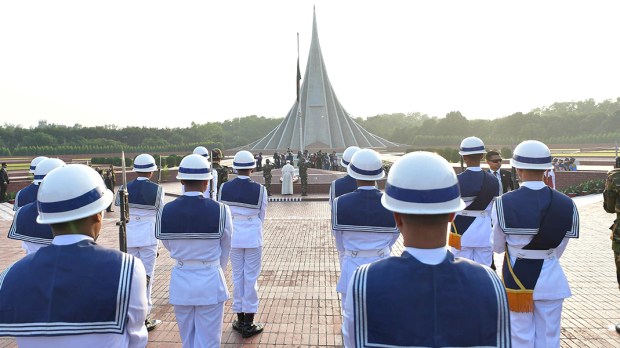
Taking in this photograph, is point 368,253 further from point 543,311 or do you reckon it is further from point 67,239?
point 67,239

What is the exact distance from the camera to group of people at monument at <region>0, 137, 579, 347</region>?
1.62 metres

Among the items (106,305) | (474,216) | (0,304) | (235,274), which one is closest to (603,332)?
(474,216)

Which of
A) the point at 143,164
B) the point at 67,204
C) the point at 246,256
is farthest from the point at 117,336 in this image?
the point at 143,164

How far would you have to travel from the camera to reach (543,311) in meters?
3.39

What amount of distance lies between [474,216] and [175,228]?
3.38 metres

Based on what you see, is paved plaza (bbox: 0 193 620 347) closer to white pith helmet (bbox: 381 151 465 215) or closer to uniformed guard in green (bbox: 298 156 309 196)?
white pith helmet (bbox: 381 151 465 215)

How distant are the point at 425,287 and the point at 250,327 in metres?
3.57

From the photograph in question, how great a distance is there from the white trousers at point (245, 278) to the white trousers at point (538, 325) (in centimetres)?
264

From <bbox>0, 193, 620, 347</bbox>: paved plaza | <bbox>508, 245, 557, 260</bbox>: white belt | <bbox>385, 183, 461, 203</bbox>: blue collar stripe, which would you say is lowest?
<bbox>0, 193, 620, 347</bbox>: paved plaza

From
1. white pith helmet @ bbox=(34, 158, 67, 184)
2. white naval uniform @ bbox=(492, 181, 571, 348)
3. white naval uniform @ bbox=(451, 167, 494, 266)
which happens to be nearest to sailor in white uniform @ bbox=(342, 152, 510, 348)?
white naval uniform @ bbox=(492, 181, 571, 348)

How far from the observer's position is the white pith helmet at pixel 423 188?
1.63 meters

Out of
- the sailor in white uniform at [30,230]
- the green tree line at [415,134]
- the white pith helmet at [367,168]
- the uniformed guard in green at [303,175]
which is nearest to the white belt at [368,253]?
the white pith helmet at [367,168]

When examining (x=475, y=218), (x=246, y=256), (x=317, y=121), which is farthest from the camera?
(x=317, y=121)

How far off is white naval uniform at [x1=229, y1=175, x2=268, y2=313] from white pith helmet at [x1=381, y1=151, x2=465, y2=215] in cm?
342
